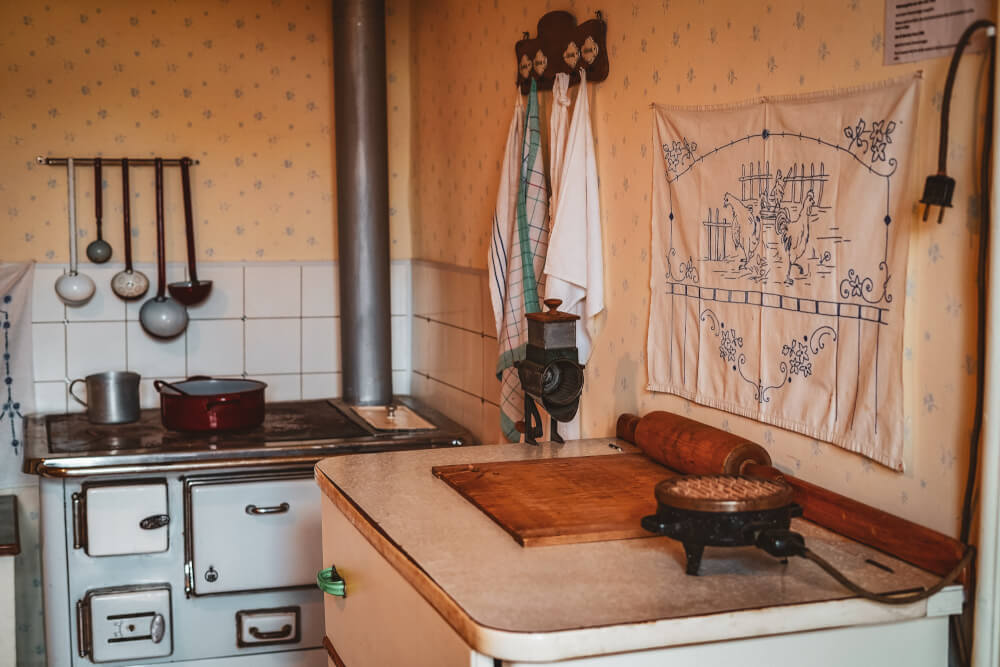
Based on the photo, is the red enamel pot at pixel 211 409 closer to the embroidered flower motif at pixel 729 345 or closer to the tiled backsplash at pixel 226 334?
the tiled backsplash at pixel 226 334

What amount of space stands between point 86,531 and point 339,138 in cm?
133

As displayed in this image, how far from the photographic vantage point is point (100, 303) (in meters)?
3.18

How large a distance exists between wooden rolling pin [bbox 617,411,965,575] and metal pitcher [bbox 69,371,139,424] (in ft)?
5.25

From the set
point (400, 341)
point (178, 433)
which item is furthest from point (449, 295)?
point (178, 433)

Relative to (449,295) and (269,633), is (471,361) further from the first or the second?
(269,633)

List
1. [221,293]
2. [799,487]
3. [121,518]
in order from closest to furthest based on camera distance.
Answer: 1. [799,487]
2. [121,518]
3. [221,293]

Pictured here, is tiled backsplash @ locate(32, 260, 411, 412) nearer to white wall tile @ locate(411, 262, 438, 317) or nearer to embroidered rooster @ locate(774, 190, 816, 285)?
white wall tile @ locate(411, 262, 438, 317)

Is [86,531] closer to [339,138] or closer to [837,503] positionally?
[339,138]

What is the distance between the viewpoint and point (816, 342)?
151 cm

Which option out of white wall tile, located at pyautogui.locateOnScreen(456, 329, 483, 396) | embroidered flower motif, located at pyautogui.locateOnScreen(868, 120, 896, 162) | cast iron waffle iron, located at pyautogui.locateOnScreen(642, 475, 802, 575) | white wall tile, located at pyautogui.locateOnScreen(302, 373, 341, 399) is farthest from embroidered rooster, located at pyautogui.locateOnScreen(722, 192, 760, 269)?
white wall tile, located at pyautogui.locateOnScreen(302, 373, 341, 399)

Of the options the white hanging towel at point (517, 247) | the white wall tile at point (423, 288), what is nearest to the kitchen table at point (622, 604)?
the white hanging towel at point (517, 247)

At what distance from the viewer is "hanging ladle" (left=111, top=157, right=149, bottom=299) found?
10.3 ft

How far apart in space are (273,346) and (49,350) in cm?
66

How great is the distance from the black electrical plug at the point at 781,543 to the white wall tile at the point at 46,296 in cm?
251
